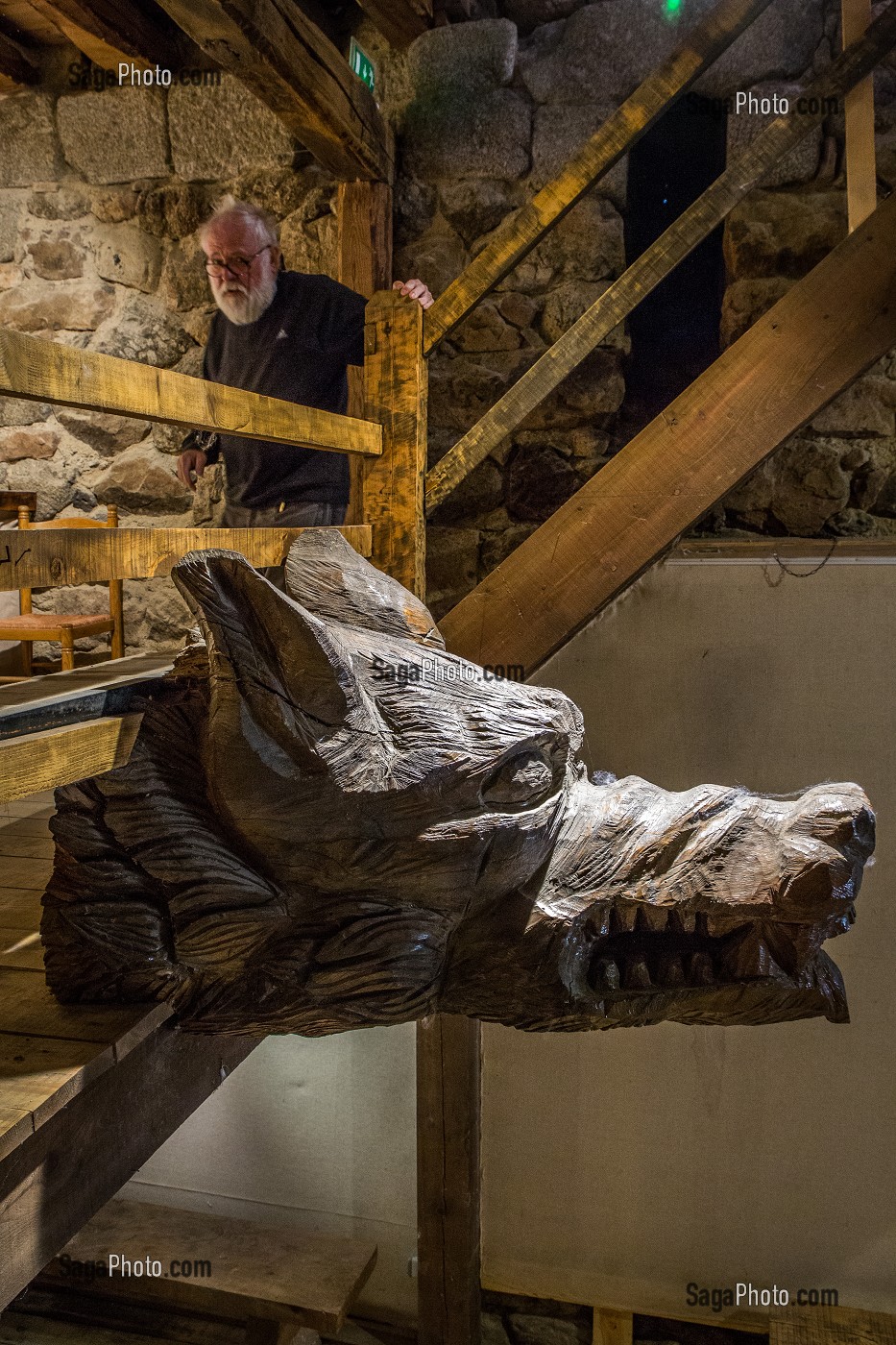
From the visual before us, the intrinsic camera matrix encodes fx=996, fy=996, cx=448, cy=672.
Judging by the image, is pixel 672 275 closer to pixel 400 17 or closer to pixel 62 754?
pixel 400 17

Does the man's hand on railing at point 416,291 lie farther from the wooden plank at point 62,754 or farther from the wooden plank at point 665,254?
the wooden plank at point 62,754

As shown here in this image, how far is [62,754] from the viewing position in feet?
3.99

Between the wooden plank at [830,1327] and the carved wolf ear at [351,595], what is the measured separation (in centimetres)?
245

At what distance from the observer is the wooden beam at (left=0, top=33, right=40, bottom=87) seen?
356cm

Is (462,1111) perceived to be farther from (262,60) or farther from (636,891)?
(262,60)

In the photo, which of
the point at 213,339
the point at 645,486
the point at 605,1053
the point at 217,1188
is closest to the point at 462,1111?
the point at 605,1053

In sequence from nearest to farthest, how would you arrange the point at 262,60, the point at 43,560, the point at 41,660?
the point at 43,560, the point at 262,60, the point at 41,660

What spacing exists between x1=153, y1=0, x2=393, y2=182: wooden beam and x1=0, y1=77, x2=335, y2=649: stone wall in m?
0.40

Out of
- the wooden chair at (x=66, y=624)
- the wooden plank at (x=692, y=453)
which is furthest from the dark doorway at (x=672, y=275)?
the wooden chair at (x=66, y=624)

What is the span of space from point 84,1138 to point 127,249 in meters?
3.32

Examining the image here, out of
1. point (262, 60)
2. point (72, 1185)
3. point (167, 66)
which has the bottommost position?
point (72, 1185)

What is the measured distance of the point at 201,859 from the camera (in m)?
1.31

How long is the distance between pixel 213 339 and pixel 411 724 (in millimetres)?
2309

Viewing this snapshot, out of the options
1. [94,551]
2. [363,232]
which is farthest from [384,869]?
[363,232]
